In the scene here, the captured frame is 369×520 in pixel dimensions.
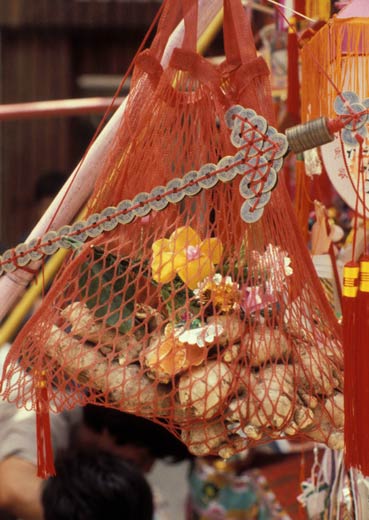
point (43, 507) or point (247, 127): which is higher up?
point (247, 127)

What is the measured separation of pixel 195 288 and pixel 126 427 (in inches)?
42.4

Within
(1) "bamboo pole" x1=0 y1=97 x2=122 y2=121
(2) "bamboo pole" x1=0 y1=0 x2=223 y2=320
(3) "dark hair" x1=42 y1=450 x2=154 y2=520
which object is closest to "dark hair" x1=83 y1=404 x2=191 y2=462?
(3) "dark hair" x1=42 y1=450 x2=154 y2=520

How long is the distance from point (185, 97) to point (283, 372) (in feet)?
1.22

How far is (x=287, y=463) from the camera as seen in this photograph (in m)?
2.59

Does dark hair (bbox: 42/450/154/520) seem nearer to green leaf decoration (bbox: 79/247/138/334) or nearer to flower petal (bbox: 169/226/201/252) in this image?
green leaf decoration (bbox: 79/247/138/334)

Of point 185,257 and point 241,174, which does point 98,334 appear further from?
point 241,174

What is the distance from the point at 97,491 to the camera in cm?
170

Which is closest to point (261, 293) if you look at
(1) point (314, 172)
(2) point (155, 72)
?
(2) point (155, 72)

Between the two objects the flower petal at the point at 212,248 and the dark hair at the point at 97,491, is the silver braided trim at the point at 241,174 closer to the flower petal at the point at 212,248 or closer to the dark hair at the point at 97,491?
the flower petal at the point at 212,248

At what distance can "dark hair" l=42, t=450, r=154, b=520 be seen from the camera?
168 centimetres

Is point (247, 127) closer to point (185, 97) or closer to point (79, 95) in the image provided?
point (185, 97)

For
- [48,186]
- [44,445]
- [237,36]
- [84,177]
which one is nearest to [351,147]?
[237,36]

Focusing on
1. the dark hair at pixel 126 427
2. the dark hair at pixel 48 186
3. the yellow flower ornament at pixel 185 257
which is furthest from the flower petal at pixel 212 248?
the dark hair at pixel 48 186

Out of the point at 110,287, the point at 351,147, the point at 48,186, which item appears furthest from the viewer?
the point at 48,186
